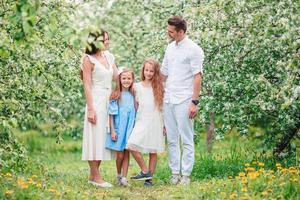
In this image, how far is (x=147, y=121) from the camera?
30.5 ft

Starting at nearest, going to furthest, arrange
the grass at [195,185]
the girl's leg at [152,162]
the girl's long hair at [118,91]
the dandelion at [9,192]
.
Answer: the dandelion at [9,192] → the grass at [195,185] → the girl's long hair at [118,91] → the girl's leg at [152,162]

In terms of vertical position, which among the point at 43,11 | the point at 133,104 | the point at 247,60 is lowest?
the point at 133,104

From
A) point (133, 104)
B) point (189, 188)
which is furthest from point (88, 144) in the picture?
point (189, 188)

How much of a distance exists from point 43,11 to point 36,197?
193 cm

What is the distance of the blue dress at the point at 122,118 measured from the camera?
30.1 ft

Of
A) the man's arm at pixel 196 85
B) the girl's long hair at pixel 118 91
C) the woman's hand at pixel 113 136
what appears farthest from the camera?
the girl's long hair at pixel 118 91

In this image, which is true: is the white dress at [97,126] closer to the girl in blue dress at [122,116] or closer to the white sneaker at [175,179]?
the girl in blue dress at [122,116]

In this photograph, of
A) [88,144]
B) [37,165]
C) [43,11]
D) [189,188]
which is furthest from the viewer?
[37,165]

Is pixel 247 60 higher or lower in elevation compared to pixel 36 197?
higher

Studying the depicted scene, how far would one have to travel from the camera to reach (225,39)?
28.9 ft

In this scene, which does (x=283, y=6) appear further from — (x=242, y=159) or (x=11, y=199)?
(x=11, y=199)

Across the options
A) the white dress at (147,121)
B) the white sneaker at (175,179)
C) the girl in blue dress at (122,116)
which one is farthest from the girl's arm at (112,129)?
the white sneaker at (175,179)

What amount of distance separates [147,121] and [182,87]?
77cm

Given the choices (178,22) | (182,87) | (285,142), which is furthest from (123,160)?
(285,142)
